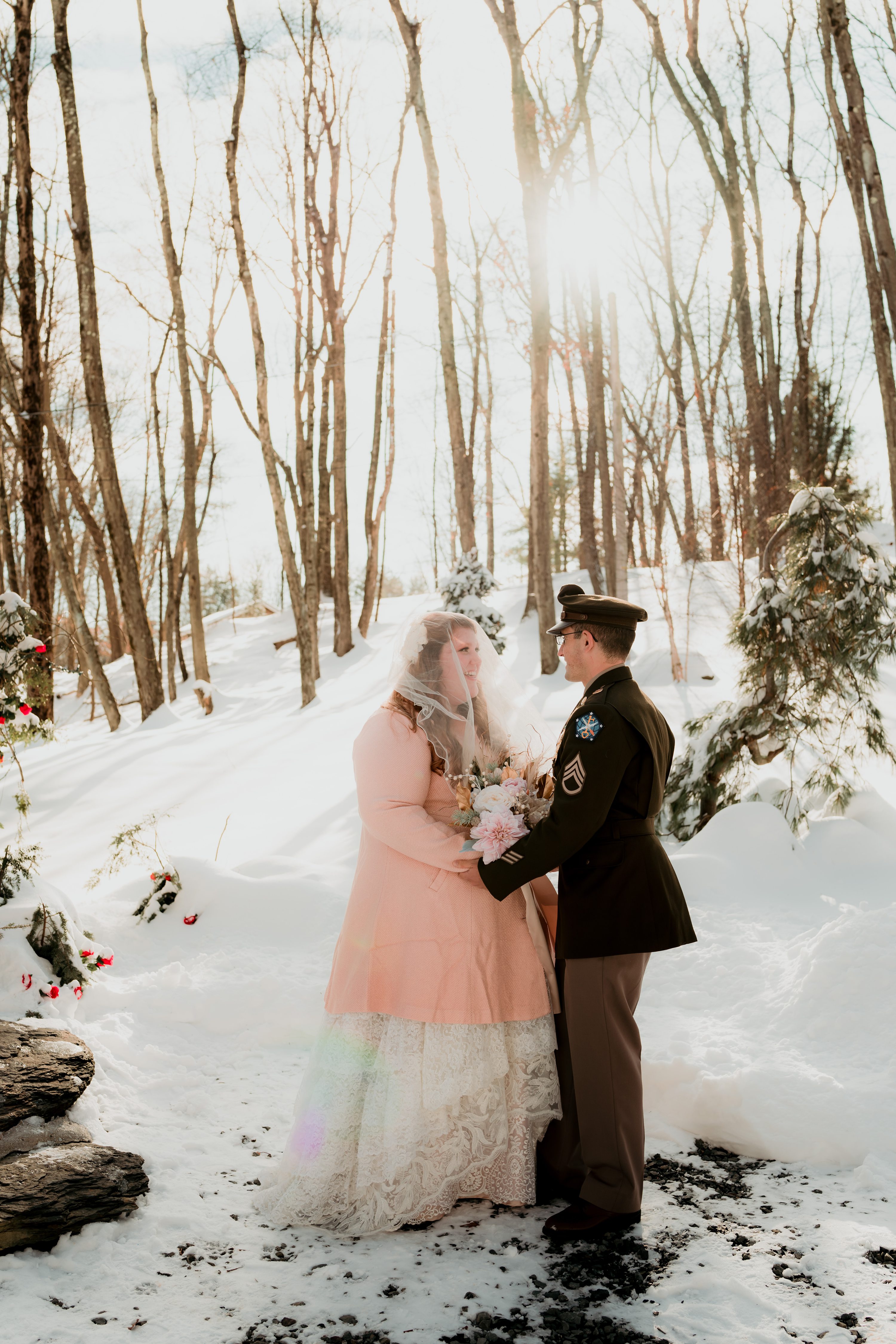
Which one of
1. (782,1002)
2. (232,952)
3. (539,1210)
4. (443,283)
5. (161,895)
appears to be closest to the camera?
(539,1210)

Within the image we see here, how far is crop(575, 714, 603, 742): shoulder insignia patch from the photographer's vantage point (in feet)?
9.08

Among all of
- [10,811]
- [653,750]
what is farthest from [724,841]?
[10,811]

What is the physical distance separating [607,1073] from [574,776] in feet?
3.02

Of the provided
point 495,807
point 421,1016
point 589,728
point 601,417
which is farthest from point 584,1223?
point 601,417

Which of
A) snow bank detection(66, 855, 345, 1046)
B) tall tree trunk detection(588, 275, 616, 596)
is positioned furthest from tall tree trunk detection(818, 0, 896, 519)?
snow bank detection(66, 855, 345, 1046)

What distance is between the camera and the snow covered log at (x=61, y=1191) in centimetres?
257

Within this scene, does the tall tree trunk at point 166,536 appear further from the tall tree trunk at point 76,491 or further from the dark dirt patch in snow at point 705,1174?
the dark dirt patch in snow at point 705,1174

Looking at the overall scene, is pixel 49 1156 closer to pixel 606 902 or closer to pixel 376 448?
pixel 606 902

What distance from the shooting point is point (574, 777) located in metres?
2.75

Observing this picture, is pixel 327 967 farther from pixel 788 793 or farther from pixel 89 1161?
pixel 788 793

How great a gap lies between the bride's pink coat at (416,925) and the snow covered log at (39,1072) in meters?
1.01

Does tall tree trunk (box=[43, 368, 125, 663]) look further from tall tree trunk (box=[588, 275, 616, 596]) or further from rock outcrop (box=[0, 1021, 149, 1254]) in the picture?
tall tree trunk (box=[588, 275, 616, 596])

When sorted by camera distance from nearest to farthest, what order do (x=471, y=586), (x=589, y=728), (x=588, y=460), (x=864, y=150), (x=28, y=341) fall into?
(x=589, y=728), (x=864, y=150), (x=28, y=341), (x=471, y=586), (x=588, y=460)

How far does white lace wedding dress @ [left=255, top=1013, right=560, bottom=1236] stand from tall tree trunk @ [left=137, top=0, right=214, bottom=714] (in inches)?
534
